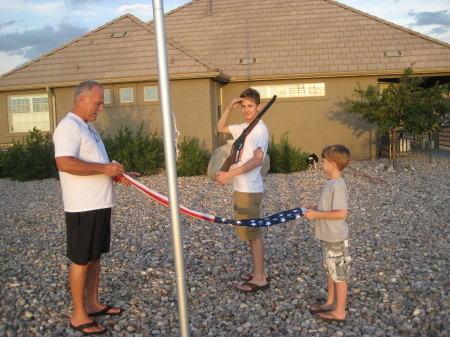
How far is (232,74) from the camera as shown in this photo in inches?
632

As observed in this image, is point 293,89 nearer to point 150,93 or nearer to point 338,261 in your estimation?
point 150,93

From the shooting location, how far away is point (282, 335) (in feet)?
11.8

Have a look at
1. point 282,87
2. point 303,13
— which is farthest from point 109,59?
point 303,13

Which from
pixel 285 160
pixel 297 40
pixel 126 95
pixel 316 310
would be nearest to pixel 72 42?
pixel 126 95

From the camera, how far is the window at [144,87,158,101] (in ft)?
50.4

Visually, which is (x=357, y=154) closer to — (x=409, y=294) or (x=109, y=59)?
(x=109, y=59)

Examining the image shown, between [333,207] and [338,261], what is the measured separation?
44cm

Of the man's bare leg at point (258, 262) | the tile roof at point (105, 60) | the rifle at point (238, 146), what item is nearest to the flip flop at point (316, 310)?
the man's bare leg at point (258, 262)

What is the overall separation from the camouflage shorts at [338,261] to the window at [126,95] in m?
12.7

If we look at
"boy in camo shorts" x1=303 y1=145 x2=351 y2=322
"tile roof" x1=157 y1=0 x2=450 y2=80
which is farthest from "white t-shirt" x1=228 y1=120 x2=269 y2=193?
"tile roof" x1=157 y1=0 x2=450 y2=80

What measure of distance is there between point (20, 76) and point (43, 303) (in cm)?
1410

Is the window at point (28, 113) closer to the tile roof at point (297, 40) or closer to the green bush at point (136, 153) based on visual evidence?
the green bush at point (136, 153)

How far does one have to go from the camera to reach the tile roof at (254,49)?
1544 centimetres

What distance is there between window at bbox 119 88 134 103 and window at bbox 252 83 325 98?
14.3ft
